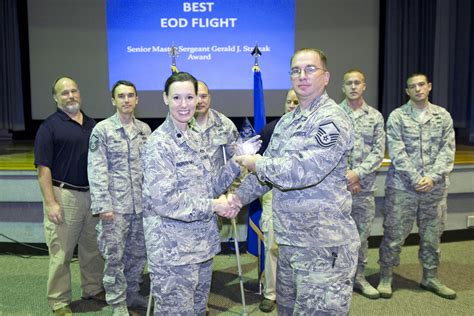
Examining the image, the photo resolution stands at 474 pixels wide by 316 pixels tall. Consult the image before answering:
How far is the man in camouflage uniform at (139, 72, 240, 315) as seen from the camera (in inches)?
81.4

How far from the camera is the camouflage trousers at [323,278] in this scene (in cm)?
197

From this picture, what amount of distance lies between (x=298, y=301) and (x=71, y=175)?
2.00 metres

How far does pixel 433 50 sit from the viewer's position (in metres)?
6.74

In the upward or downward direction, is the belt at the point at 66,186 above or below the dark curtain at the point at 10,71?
below

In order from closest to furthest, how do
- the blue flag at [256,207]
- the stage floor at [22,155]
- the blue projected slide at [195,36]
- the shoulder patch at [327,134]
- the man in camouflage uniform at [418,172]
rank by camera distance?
the shoulder patch at [327,134], the man in camouflage uniform at [418,172], the blue flag at [256,207], the stage floor at [22,155], the blue projected slide at [195,36]

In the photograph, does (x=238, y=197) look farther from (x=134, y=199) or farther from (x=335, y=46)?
(x=335, y=46)

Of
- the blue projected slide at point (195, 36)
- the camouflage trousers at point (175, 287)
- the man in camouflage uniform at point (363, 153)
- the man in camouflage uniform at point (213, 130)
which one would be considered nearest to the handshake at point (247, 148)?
the camouflage trousers at point (175, 287)

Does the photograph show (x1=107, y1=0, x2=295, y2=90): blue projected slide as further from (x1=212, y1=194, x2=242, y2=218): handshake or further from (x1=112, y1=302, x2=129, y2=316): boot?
(x1=212, y1=194, x2=242, y2=218): handshake

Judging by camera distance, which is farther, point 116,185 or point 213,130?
point 213,130

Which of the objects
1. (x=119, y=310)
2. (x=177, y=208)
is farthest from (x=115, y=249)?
(x=177, y=208)

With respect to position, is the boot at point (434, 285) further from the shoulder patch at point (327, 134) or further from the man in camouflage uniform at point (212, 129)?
the shoulder patch at point (327, 134)

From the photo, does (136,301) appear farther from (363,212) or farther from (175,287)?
(363,212)

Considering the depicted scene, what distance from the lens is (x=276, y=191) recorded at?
2135 millimetres

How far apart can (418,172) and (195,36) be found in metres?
3.71
